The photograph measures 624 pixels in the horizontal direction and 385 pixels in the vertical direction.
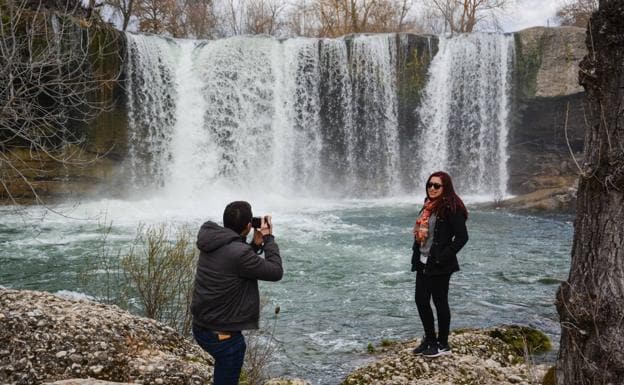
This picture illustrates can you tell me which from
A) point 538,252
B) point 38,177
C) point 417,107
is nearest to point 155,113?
point 38,177

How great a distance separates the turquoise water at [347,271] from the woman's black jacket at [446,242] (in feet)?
7.64

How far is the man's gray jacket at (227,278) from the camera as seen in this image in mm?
3326

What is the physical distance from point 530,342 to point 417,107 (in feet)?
60.4

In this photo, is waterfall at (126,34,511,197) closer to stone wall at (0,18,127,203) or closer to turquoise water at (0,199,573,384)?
stone wall at (0,18,127,203)

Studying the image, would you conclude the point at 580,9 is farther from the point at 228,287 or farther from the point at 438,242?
the point at 228,287

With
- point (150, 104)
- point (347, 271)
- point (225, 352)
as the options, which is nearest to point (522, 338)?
point (225, 352)

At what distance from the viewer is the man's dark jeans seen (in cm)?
339

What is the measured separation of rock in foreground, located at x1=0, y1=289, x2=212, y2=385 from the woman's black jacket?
2.09 m

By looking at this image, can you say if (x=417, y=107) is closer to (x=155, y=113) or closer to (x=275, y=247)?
(x=155, y=113)

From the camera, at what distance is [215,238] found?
3369 mm

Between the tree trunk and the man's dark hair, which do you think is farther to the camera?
the man's dark hair

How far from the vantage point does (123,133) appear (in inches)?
819

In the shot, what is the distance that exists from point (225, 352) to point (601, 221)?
91.5 inches

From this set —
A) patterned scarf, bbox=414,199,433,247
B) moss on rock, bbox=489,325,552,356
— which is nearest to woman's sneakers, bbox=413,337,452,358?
patterned scarf, bbox=414,199,433,247
